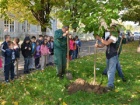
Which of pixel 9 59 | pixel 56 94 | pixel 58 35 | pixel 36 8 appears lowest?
pixel 56 94

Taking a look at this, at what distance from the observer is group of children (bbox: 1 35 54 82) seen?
1067 centimetres

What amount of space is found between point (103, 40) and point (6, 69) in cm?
409

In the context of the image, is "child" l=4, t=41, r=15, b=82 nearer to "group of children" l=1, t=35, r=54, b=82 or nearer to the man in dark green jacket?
"group of children" l=1, t=35, r=54, b=82

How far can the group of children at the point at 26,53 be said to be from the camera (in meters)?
10.7

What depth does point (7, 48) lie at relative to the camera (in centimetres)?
1062

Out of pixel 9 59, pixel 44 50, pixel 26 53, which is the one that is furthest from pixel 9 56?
pixel 44 50

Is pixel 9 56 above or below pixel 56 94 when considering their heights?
above

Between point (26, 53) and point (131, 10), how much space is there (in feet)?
55.2

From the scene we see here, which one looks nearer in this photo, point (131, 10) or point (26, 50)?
point (26, 50)

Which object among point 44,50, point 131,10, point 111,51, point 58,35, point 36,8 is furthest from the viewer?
point 131,10

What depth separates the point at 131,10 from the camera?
2750 cm

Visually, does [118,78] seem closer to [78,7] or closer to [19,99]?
[78,7]

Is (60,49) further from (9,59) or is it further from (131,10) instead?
(131,10)

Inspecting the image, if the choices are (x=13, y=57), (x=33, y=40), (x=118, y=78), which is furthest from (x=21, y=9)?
(x=118, y=78)
